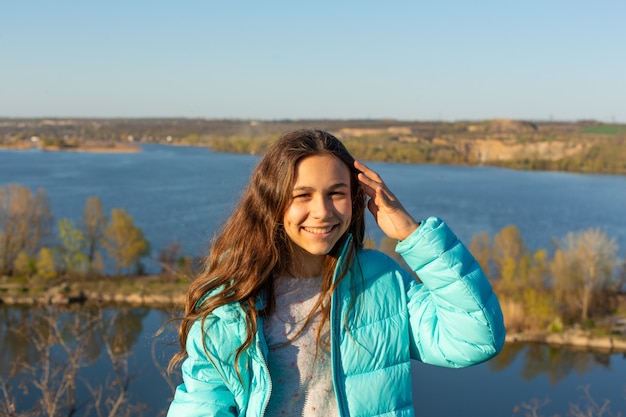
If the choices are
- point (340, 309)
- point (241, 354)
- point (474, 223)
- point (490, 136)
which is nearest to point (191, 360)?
point (241, 354)

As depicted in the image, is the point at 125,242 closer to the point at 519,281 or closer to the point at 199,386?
the point at 519,281

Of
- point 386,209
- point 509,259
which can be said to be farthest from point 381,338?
point 509,259

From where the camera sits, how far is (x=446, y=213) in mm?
19328

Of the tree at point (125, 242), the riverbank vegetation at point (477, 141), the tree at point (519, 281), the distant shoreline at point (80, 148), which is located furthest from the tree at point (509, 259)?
the distant shoreline at point (80, 148)

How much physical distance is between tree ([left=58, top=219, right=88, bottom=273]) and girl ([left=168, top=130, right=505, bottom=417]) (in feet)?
46.8

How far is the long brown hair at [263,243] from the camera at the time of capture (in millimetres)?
789

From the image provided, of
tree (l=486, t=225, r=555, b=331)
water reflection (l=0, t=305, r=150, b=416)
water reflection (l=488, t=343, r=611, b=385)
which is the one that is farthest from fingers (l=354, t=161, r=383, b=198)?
tree (l=486, t=225, r=555, b=331)

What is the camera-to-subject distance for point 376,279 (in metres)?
0.82

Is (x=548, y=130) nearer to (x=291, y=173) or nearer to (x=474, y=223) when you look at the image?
(x=474, y=223)

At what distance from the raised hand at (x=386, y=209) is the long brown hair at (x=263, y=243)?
0.03m

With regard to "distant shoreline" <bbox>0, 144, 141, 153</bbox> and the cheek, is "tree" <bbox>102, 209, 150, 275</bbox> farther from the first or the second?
"distant shoreline" <bbox>0, 144, 141, 153</bbox>

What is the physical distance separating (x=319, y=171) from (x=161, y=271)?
14.5 metres

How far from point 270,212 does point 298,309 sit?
0.13m

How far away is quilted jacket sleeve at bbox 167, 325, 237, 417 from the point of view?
76 centimetres
